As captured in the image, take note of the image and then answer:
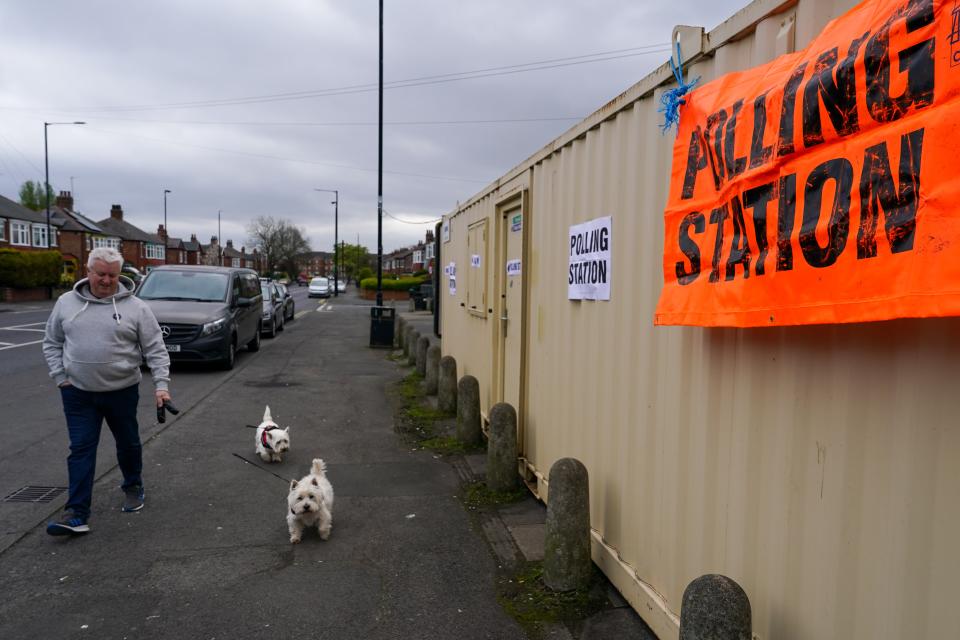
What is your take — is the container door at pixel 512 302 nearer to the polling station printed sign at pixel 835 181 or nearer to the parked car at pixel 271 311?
the polling station printed sign at pixel 835 181

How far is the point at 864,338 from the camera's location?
2189mm

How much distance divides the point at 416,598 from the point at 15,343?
1706 centimetres

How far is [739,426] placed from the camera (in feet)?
9.44

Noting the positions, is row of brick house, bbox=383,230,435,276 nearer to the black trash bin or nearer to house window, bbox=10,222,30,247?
house window, bbox=10,222,30,247

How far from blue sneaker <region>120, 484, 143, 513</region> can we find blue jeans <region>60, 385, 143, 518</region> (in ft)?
1.44

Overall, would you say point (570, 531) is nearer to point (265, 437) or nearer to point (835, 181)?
point (835, 181)

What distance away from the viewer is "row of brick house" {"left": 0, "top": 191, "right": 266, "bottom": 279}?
54844mm

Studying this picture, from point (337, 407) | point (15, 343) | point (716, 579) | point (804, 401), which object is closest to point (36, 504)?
point (337, 407)

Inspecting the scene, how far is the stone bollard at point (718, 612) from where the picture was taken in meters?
2.56

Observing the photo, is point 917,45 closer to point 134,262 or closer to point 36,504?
point 36,504

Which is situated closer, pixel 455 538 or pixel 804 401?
pixel 804 401

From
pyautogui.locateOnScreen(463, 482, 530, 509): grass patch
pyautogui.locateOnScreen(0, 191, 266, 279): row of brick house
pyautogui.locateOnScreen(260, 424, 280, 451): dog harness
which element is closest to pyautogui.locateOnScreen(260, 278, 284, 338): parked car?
pyautogui.locateOnScreen(260, 424, 280, 451): dog harness

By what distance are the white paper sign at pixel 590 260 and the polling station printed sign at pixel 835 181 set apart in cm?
113

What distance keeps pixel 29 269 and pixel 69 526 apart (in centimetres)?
4505
